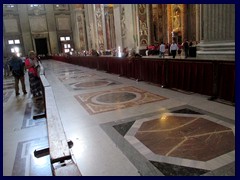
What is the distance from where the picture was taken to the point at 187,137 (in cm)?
324

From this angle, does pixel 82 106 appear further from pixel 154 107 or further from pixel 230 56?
pixel 230 56

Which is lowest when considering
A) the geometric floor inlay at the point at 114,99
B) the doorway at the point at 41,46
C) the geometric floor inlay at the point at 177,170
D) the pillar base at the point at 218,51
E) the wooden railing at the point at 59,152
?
the geometric floor inlay at the point at 177,170

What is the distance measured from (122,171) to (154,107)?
2478 mm

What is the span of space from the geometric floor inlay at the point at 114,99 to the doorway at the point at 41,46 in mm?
33668

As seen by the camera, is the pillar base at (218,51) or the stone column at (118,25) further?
→ the stone column at (118,25)

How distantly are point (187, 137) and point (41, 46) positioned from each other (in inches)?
1499

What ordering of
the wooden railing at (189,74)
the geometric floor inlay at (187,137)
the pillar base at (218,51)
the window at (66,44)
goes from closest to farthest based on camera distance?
the geometric floor inlay at (187,137)
the wooden railing at (189,74)
the pillar base at (218,51)
the window at (66,44)

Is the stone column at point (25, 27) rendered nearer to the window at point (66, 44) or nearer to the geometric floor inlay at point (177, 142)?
the window at point (66, 44)

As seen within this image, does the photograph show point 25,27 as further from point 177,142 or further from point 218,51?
point 177,142

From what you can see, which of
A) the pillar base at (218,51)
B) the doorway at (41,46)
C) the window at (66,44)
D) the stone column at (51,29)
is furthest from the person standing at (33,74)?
the doorway at (41,46)

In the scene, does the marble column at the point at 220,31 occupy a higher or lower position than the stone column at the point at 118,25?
lower

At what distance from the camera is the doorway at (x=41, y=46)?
121 ft

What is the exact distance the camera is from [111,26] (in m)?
26.5

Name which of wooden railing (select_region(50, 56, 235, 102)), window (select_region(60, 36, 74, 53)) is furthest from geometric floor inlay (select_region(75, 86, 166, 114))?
window (select_region(60, 36, 74, 53))
